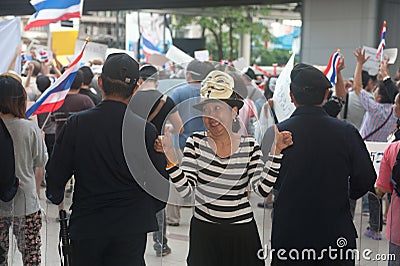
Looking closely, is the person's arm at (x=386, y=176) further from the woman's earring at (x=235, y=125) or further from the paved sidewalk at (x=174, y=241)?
the woman's earring at (x=235, y=125)

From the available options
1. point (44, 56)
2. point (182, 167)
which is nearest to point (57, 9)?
point (44, 56)

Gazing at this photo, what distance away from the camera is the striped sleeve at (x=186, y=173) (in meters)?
3.82

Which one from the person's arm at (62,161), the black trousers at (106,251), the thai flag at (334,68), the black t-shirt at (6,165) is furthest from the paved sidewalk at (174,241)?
the person's arm at (62,161)

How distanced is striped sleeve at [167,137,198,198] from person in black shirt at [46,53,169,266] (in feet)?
0.23

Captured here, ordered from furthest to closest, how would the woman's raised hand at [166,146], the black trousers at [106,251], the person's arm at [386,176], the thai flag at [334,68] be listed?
the thai flag at [334,68] → the person's arm at [386,176] → the black trousers at [106,251] → the woman's raised hand at [166,146]

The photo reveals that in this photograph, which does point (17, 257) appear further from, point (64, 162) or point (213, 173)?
point (213, 173)

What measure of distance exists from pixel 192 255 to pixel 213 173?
0.53m

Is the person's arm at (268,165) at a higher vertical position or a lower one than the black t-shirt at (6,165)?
higher

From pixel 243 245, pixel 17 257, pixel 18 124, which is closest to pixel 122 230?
pixel 243 245

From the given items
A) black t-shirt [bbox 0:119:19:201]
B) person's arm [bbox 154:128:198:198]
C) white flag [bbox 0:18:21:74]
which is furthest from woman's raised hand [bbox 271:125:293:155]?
white flag [bbox 0:18:21:74]

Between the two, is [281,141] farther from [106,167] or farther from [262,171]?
[106,167]

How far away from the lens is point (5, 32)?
8.64 metres

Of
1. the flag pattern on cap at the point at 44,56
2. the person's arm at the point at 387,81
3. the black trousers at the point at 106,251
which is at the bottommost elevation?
the flag pattern on cap at the point at 44,56

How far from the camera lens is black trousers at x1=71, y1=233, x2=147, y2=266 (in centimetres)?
385
